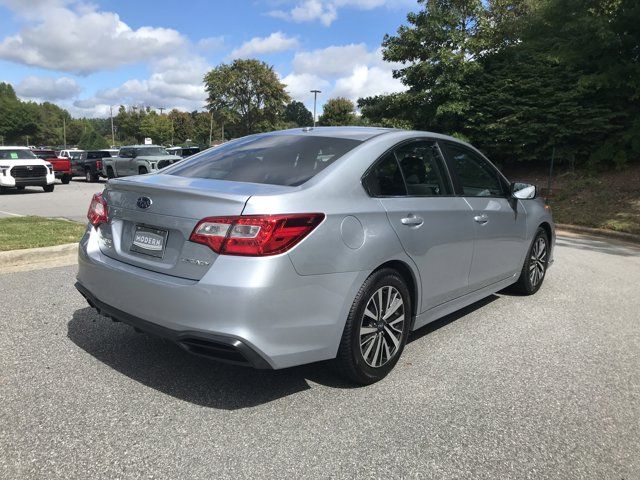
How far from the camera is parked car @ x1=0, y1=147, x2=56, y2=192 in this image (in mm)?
18094

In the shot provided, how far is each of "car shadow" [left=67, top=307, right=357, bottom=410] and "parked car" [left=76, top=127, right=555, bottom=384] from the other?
403mm

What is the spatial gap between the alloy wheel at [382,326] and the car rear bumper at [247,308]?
25 centimetres

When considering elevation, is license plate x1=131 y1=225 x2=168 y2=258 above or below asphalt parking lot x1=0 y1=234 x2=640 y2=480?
above

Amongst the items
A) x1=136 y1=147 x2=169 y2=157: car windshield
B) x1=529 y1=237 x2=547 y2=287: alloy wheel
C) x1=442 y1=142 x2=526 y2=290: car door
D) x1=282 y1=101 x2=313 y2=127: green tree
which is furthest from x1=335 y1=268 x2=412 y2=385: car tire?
x1=282 y1=101 x2=313 y2=127: green tree

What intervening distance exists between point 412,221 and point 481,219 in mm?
1082

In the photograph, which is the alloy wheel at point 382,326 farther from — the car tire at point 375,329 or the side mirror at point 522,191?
the side mirror at point 522,191

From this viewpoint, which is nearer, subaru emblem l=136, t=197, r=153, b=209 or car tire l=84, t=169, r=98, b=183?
subaru emblem l=136, t=197, r=153, b=209

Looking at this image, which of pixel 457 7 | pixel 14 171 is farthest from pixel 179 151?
pixel 457 7

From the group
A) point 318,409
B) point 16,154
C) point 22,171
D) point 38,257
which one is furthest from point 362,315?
point 16,154

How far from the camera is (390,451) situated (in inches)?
102

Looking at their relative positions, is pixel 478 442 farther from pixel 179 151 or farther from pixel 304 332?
pixel 179 151

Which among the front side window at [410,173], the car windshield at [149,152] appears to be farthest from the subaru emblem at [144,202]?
the car windshield at [149,152]

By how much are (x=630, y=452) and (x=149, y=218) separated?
9.55 feet

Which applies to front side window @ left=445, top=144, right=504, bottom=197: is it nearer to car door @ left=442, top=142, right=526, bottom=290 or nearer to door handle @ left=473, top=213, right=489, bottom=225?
car door @ left=442, top=142, right=526, bottom=290
